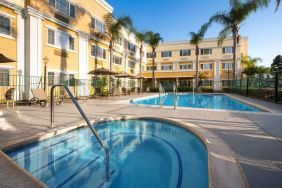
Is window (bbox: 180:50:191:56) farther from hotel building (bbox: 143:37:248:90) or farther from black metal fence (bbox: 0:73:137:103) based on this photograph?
black metal fence (bbox: 0:73:137:103)

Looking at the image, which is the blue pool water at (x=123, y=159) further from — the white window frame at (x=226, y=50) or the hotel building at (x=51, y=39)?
the white window frame at (x=226, y=50)

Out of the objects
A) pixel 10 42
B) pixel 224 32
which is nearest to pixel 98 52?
pixel 10 42

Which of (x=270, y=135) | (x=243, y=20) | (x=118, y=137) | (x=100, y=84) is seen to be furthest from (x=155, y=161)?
(x=243, y=20)

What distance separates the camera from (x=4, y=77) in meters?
12.4

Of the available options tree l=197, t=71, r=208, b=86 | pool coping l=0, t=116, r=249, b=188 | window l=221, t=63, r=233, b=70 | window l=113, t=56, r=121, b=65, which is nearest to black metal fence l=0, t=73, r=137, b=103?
window l=113, t=56, r=121, b=65

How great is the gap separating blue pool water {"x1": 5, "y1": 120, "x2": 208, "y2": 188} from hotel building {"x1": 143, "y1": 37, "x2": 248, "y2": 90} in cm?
3042

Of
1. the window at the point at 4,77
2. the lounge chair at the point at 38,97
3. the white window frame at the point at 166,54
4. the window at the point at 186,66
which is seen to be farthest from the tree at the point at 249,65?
the window at the point at 4,77

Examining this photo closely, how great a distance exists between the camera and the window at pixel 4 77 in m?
12.3

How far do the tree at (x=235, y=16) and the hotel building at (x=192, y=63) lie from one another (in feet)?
39.2

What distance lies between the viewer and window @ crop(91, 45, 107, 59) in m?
22.2

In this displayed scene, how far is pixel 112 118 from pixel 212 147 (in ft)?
15.4

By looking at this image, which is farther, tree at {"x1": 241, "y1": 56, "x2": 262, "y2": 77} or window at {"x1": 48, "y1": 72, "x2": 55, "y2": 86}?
tree at {"x1": 241, "y1": 56, "x2": 262, "y2": 77}

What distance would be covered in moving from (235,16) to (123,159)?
2425cm

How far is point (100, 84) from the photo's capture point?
22391 mm
